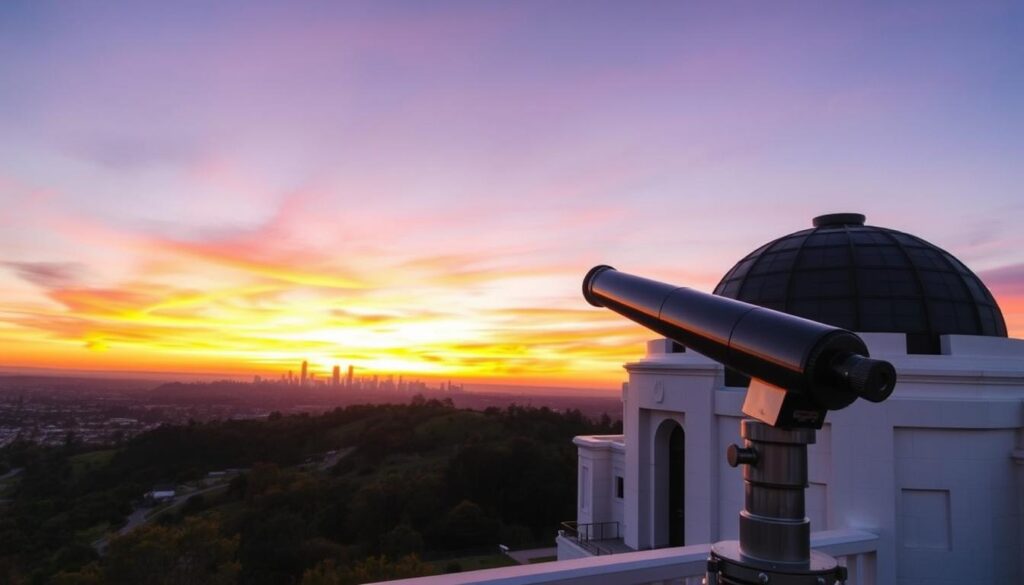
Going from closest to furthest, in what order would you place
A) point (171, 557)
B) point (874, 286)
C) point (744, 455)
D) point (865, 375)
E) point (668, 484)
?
point (865, 375), point (744, 455), point (874, 286), point (668, 484), point (171, 557)

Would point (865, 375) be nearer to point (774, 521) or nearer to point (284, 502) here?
point (774, 521)

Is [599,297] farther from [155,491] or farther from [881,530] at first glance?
[155,491]

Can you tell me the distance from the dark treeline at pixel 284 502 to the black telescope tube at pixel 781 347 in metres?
32.2

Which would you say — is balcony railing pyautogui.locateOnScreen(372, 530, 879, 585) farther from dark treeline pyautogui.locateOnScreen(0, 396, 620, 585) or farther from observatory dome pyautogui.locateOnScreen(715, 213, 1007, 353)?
dark treeline pyautogui.locateOnScreen(0, 396, 620, 585)

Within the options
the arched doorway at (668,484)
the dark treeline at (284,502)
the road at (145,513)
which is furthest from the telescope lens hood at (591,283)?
the road at (145,513)

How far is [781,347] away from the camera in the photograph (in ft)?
8.85

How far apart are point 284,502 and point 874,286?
45.0 meters

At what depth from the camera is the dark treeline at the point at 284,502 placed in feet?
113

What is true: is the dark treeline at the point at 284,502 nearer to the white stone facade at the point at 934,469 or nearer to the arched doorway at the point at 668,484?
the arched doorway at the point at 668,484

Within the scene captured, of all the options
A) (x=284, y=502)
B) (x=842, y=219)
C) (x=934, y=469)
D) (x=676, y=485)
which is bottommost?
(x=284, y=502)

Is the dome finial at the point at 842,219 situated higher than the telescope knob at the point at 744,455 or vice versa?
the dome finial at the point at 842,219

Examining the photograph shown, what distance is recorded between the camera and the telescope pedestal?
2.70m

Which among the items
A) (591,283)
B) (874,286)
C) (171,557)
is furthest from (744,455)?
(171,557)

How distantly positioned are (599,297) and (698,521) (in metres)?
9.76
